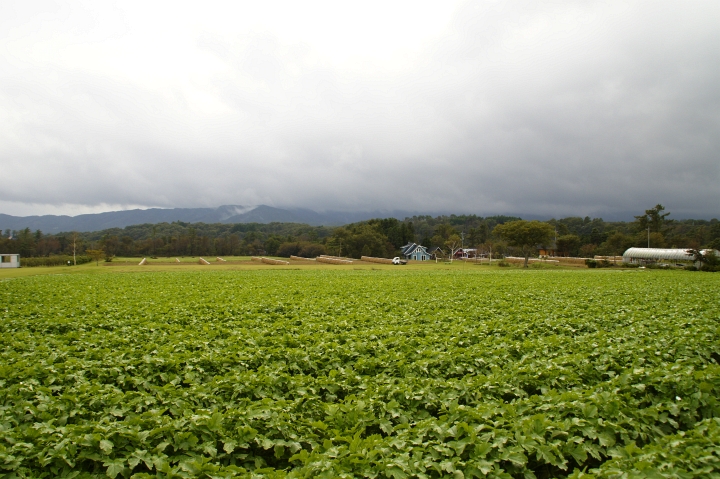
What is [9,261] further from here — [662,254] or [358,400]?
[662,254]

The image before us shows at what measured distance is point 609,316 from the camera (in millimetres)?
14859

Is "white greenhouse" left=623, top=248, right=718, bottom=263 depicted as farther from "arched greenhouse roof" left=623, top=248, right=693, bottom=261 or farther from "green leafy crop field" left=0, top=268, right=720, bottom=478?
"green leafy crop field" left=0, top=268, right=720, bottom=478

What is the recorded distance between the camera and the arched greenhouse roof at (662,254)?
214 ft

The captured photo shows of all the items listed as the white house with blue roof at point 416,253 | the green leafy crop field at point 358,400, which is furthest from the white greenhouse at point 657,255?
the green leafy crop field at point 358,400

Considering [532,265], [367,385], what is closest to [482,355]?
[367,385]

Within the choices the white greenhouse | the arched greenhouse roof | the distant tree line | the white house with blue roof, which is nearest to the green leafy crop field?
the arched greenhouse roof

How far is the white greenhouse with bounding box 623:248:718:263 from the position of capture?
65350 mm

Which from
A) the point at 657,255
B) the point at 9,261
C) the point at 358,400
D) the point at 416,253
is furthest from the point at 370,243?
the point at 358,400

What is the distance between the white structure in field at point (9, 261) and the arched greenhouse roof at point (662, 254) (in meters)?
108

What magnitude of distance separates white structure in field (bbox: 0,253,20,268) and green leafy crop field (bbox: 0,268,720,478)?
7139 cm

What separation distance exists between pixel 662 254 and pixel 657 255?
0.87 metres

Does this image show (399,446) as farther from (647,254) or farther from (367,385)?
(647,254)

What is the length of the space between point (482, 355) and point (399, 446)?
195 inches

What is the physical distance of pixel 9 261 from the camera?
6900cm
